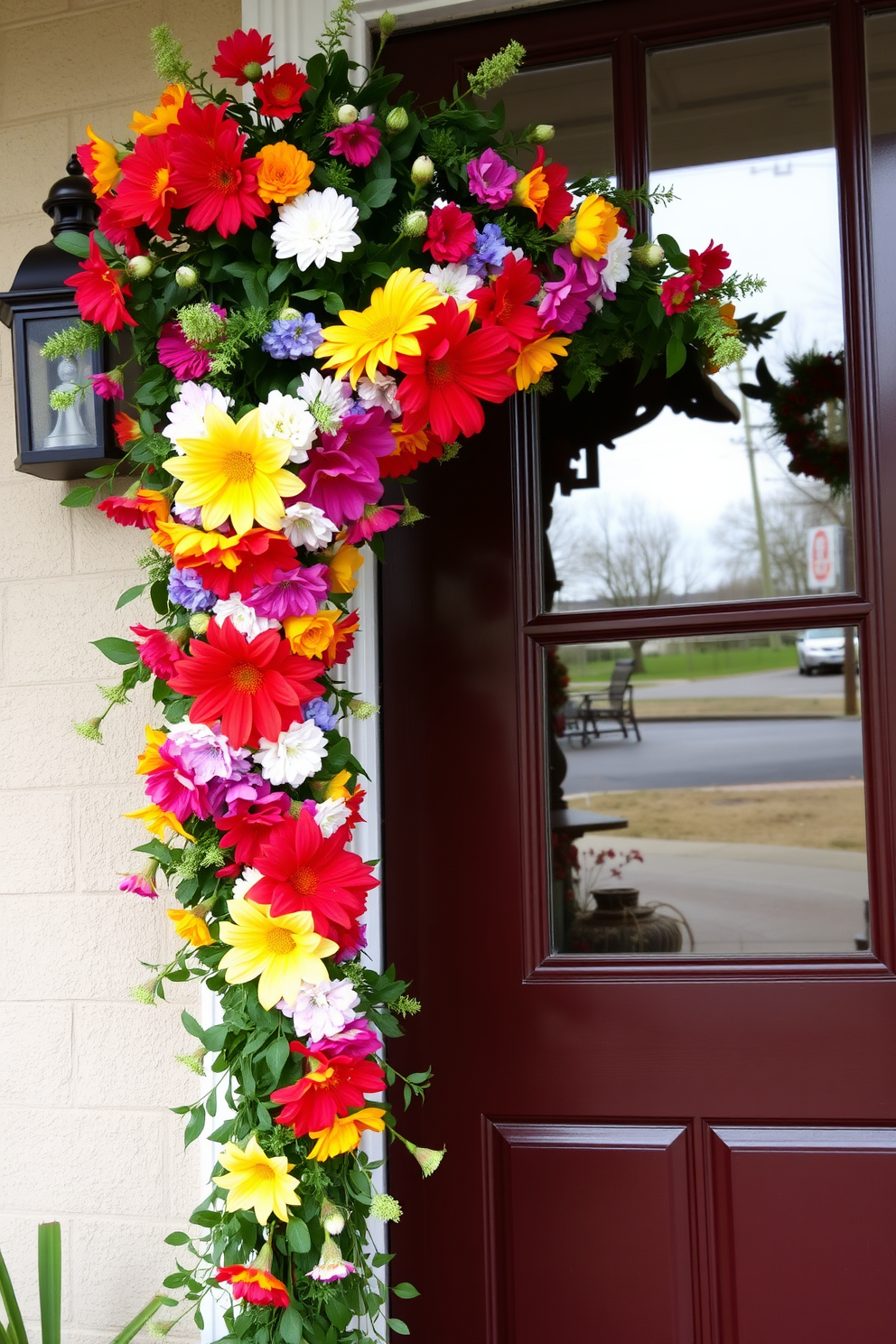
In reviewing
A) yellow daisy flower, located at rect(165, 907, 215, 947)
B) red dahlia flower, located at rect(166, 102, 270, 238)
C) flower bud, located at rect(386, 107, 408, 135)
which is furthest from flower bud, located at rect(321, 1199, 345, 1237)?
flower bud, located at rect(386, 107, 408, 135)

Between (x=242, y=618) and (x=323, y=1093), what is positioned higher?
(x=242, y=618)

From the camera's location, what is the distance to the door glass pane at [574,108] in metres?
1.48

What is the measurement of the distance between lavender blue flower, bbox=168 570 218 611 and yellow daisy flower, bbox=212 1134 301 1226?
1.75 ft

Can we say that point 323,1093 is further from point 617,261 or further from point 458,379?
point 617,261

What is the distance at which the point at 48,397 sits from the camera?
1.37m

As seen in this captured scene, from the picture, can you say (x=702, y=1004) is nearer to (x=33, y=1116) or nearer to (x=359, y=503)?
(x=359, y=503)

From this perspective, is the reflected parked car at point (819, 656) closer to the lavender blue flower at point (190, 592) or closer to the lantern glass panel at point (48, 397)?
the lantern glass panel at point (48, 397)

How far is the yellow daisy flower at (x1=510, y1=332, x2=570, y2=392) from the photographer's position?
3.84 feet

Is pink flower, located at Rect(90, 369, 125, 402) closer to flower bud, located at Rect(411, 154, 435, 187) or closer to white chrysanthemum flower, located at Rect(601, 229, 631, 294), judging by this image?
flower bud, located at Rect(411, 154, 435, 187)

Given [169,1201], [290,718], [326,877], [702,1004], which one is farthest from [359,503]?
[169,1201]

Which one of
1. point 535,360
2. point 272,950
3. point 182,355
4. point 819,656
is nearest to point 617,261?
point 535,360

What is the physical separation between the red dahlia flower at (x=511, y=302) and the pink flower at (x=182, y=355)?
0.90 feet

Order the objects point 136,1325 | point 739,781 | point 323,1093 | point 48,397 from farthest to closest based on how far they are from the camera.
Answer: point 739,781, point 48,397, point 136,1325, point 323,1093

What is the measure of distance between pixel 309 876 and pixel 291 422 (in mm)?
445
